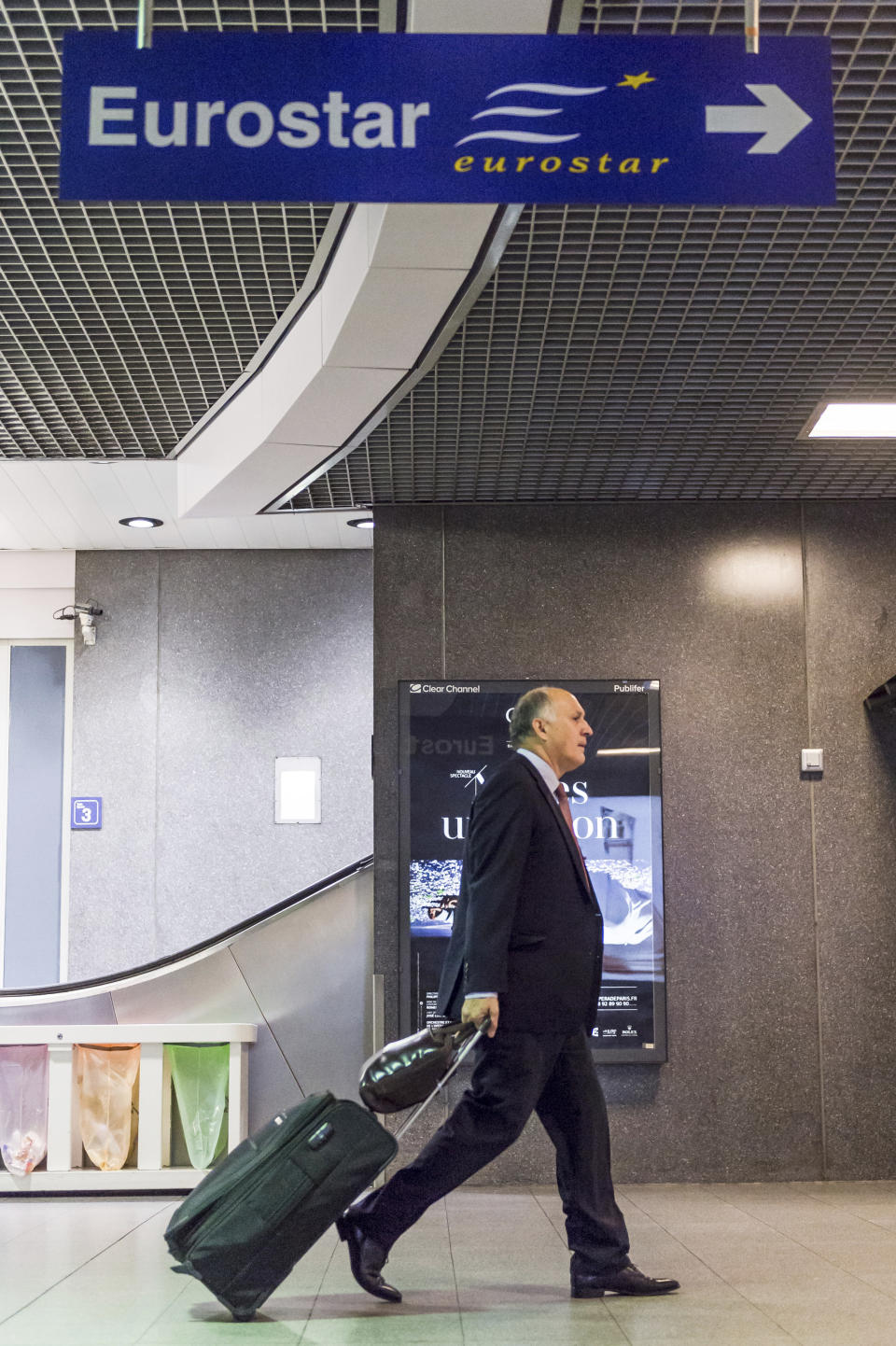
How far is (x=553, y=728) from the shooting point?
13.9 ft

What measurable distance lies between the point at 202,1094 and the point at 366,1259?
8.70ft

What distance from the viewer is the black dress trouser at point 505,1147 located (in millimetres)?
3852

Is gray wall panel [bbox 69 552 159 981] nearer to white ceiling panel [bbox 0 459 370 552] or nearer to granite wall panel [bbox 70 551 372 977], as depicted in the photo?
granite wall panel [bbox 70 551 372 977]

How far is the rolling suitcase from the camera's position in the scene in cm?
365

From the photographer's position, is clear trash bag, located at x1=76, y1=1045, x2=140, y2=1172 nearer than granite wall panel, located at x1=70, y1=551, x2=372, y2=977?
Yes

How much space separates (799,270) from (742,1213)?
3516mm

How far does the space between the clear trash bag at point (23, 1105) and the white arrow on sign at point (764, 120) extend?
510 cm

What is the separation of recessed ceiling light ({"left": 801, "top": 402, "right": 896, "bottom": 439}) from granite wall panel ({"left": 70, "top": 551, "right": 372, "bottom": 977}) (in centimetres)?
344

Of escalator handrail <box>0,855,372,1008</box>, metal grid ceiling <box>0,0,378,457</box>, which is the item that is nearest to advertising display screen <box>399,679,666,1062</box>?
escalator handrail <box>0,855,372,1008</box>

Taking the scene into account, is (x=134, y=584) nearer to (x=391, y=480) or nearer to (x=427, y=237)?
(x=391, y=480)

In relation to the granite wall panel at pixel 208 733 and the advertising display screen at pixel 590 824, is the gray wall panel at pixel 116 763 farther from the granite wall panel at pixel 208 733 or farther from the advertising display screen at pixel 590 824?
the advertising display screen at pixel 590 824

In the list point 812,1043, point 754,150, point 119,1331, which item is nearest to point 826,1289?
point 119,1331

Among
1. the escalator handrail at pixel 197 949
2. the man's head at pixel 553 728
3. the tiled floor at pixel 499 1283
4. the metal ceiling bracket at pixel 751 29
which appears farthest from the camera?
the escalator handrail at pixel 197 949

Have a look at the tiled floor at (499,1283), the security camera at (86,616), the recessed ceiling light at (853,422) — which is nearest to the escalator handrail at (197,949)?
the tiled floor at (499,1283)
